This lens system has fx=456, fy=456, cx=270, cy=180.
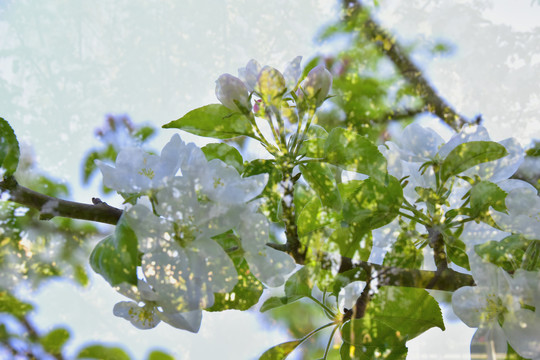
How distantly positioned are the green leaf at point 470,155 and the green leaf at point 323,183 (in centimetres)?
6

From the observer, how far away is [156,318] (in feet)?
0.70

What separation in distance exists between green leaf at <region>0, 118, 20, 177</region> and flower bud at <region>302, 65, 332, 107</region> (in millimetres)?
165

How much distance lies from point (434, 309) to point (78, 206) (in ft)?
0.61

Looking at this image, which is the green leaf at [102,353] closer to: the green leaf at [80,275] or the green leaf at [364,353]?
the green leaf at [80,275]

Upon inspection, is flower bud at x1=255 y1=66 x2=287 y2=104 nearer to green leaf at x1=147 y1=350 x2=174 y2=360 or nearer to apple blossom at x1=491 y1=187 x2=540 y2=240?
apple blossom at x1=491 y1=187 x2=540 y2=240

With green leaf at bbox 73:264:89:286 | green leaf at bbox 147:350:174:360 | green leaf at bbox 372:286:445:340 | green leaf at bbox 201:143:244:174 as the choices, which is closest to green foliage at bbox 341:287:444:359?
green leaf at bbox 372:286:445:340

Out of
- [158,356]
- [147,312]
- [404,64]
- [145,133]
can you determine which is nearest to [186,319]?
[147,312]

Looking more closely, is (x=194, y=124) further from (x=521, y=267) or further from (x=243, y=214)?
(x=521, y=267)

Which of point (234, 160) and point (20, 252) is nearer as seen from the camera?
point (234, 160)

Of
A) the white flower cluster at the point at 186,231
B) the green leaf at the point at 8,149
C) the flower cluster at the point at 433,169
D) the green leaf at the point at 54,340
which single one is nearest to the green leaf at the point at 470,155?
the flower cluster at the point at 433,169

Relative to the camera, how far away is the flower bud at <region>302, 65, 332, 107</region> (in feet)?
0.89

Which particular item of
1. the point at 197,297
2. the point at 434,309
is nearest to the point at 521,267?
the point at 434,309

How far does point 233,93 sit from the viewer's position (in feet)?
0.87

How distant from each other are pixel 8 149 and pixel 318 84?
0.57 ft
